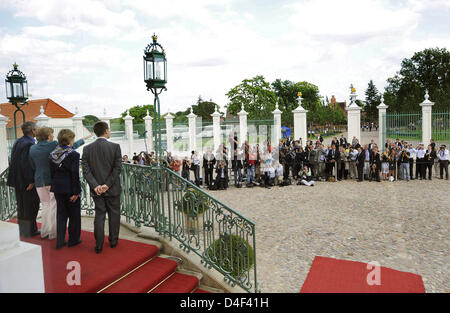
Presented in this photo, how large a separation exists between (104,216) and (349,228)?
5788mm

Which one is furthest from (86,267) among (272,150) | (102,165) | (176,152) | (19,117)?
(19,117)

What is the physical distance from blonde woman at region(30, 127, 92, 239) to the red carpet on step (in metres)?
0.45

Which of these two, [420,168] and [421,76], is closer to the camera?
[420,168]

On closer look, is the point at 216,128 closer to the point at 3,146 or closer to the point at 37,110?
the point at 3,146

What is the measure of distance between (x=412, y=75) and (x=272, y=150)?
49.7 metres

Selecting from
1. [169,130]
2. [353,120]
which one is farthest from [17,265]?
[169,130]

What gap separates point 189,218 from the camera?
489 cm

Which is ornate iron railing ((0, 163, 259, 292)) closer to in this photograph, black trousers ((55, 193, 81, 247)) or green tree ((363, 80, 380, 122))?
black trousers ((55, 193, 81, 247))

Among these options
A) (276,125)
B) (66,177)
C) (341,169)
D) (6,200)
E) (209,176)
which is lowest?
(209,176)

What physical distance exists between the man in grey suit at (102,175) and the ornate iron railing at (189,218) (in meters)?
0.68

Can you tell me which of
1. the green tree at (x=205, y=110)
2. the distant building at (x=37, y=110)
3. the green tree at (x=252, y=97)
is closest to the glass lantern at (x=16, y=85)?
the distant building at (x=37, y=110)

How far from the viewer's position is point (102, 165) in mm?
4531

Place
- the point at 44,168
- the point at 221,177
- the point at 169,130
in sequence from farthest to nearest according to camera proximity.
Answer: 1. the point at 169,130
2. the point at 221,177
3. the point at 44,168
